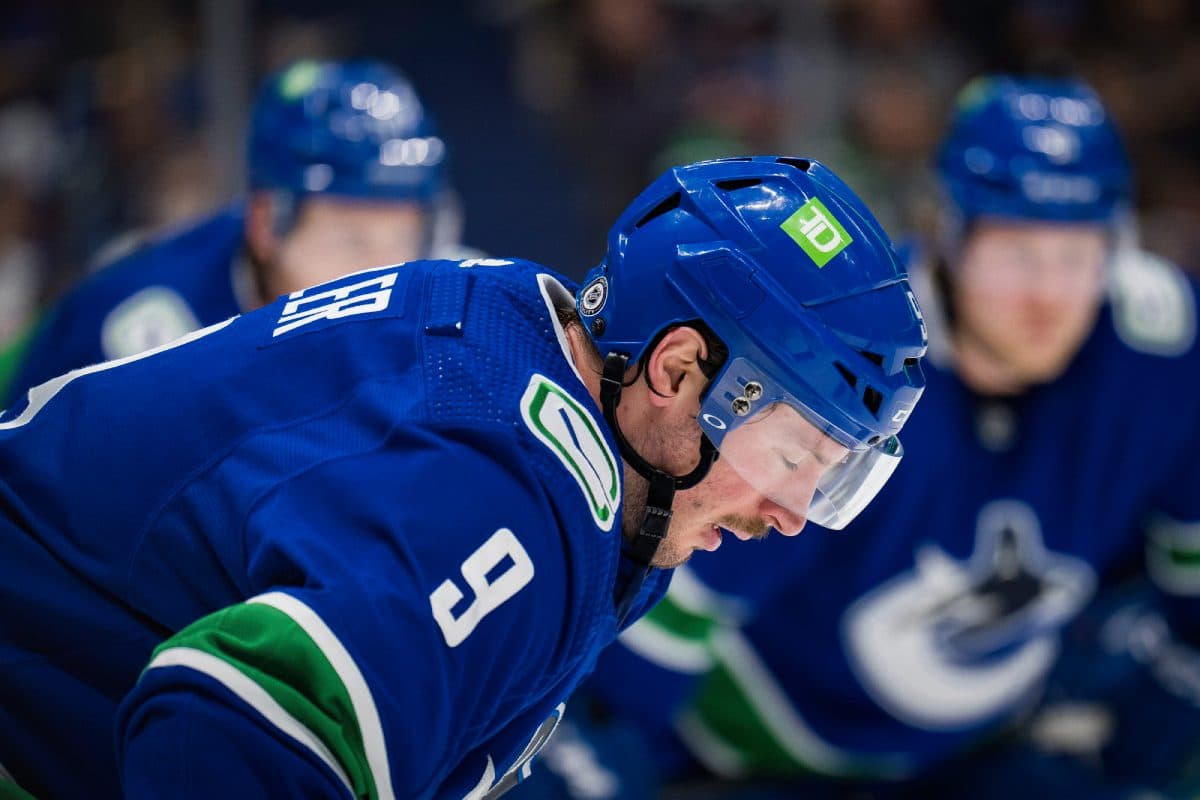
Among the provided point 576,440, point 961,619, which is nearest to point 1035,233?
point 961,619

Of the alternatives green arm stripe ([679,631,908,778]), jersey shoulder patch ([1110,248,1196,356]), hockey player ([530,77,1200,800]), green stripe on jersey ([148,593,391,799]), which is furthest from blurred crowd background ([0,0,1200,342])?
green stripe on jersey ([148,593,391,799])

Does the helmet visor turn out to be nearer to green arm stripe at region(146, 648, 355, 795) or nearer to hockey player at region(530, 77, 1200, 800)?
green arm stripe at region(146, 648, 355, 795)

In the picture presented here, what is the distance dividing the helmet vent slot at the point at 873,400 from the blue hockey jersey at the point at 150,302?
5.93 feet

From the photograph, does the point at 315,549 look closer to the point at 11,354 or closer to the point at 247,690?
the point at 247,690

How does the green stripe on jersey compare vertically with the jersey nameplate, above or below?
below

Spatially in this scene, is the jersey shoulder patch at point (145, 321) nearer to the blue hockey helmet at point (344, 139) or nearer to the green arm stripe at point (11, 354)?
the blue hockey helmet at point (344, 139)

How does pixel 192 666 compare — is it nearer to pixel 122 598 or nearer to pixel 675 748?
pixel 122 598

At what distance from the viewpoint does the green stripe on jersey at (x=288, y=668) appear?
1.36 m

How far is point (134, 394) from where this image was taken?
1.63 m

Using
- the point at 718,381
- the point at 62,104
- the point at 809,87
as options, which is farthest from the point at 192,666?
the point at 809,87

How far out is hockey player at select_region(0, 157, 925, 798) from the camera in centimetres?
139

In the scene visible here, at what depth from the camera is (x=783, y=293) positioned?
1.68 m

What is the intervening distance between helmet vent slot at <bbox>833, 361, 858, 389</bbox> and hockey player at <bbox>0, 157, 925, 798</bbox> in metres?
0.01

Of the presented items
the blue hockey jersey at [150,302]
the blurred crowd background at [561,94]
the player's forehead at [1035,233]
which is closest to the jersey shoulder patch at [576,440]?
the blue hockey jersey at [150,302]
